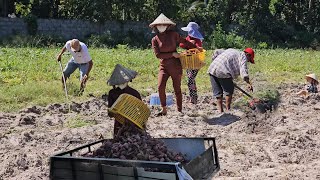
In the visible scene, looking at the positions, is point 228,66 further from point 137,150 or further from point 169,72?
point 137,150

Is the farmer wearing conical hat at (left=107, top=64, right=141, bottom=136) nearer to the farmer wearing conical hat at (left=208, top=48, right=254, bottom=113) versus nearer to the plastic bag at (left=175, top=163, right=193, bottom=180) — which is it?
the plastic bag at (left=175, top=163, right=193, bottom=180)

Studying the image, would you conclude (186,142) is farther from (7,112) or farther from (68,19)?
(68,19)

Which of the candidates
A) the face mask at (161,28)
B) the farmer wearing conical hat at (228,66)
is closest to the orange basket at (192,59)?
the farmer wearing conical hat at (228,66)

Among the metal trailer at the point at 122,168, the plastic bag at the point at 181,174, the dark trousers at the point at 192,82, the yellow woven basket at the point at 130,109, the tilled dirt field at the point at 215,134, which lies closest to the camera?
the plastic bag at the point at 181,174

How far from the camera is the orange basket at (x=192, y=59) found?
815cm

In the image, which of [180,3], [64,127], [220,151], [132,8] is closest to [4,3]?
[132,8]

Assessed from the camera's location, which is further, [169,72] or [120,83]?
[169,72]

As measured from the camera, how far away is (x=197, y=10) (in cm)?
2784

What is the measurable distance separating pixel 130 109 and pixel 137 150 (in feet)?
1.57

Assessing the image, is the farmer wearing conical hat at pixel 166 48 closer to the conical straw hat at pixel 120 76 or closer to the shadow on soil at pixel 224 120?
the shadow on soil at pixel 224 120

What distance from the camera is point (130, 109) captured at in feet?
14.6

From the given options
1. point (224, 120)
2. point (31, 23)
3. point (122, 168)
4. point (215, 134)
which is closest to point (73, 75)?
point (224, 120)

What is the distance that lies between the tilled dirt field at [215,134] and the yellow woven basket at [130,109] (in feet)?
4.35

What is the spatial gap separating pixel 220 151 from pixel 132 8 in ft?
67.1
